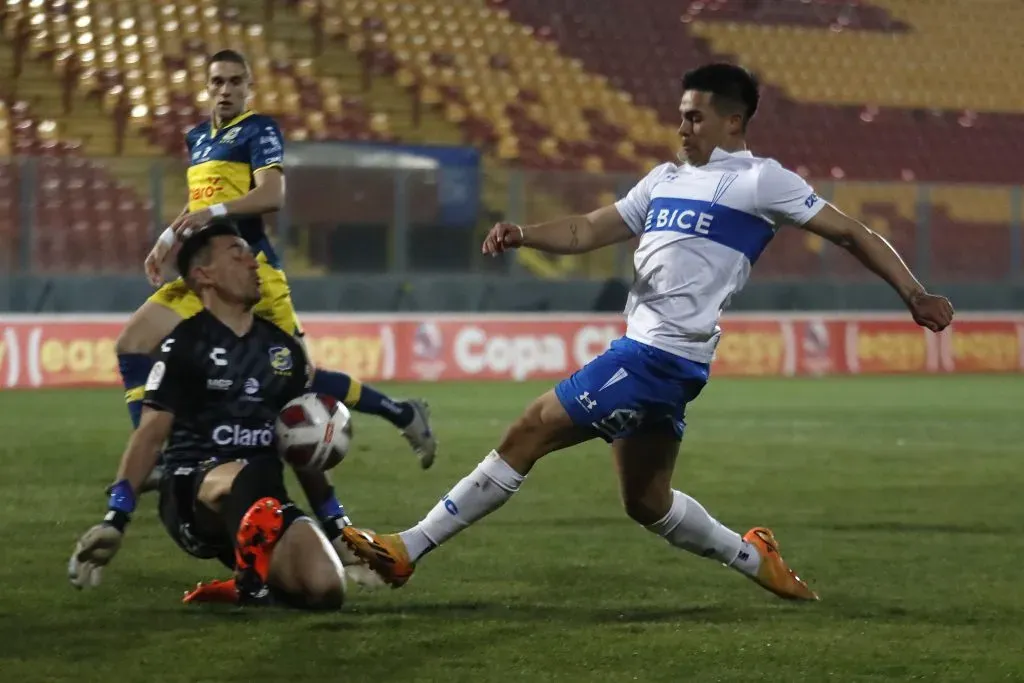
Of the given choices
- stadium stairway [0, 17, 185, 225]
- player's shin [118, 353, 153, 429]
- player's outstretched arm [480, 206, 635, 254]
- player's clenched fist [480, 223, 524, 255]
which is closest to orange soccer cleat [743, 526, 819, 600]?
player's outstretched arm [480, 206, 635, 254]

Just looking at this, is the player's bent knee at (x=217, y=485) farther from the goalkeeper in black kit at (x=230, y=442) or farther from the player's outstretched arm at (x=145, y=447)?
the player's outstretched arm at (x=145, y=447)

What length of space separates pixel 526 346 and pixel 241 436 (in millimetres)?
13401

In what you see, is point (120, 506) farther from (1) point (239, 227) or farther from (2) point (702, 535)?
(1) point (239, 227)

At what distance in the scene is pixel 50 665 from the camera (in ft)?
14.4

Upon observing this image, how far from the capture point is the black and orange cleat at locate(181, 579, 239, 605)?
5.37 metres

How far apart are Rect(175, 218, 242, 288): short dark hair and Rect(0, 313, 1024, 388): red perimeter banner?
997 cm

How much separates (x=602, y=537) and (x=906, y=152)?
18920mm

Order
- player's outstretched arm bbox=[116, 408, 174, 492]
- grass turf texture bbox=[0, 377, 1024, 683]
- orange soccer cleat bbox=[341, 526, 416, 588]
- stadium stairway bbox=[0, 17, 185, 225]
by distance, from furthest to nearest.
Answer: stadium stairway bbox=[0, 17, 185, 225] → orange soccer cleat bbox=[341, 526, 416, 588] → player's outstretched arm bbox=[116, 408, 174, 492] → grass turf texture bbox=[0, 377, 1024, 683]

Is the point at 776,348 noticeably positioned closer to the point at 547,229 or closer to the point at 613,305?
the point at 613,305

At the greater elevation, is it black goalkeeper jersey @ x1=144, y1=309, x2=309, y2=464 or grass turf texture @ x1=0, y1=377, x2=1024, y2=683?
black goalkeeper jersey @ x1=144, y1=309, x2=309, y2=464

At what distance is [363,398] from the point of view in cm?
700

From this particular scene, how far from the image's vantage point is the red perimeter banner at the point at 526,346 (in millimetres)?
16719

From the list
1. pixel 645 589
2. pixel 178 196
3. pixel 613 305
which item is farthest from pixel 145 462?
pixel 613 305

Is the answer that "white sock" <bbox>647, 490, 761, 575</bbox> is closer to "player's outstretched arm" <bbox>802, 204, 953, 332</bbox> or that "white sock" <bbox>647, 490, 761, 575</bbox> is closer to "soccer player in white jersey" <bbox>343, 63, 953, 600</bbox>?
"soccer player in white jersey" <bbox>343, 63, 953, 600</bbox>
